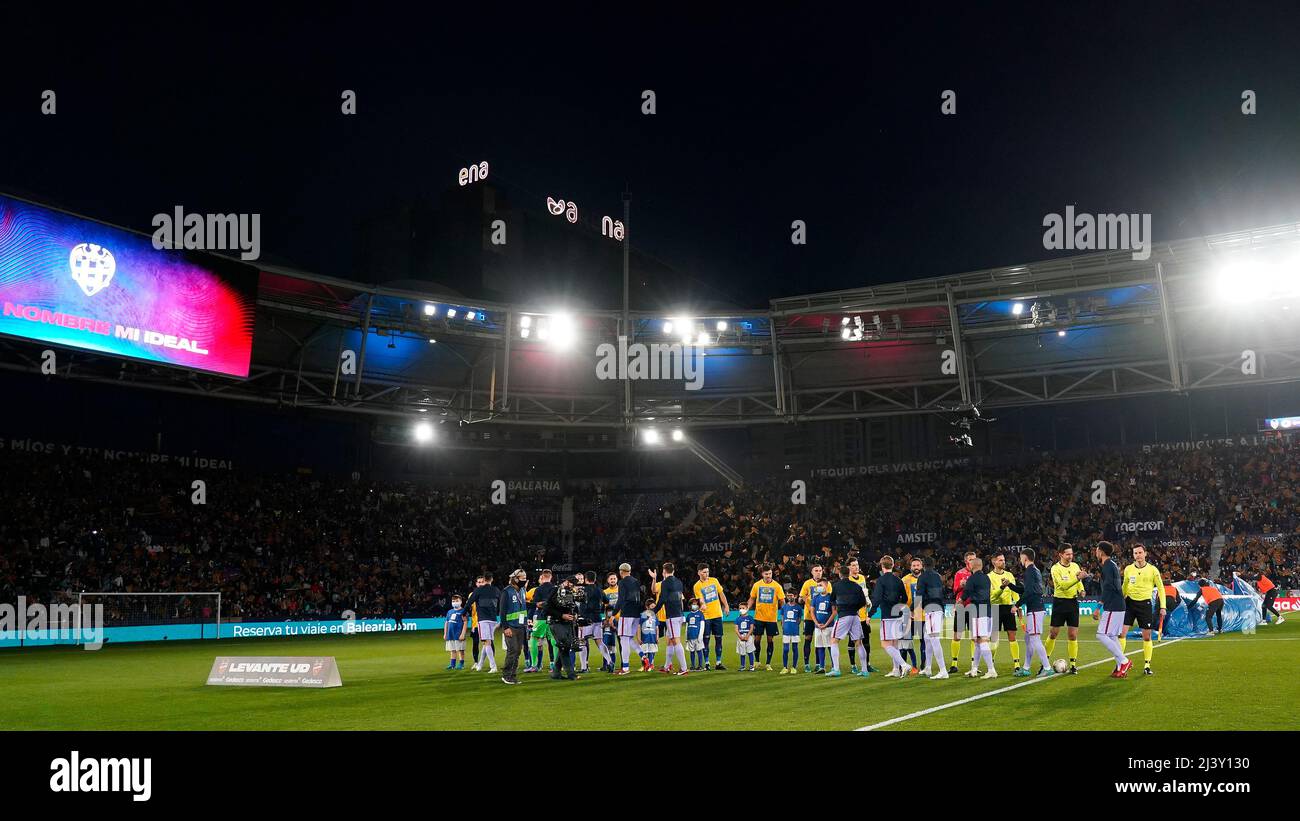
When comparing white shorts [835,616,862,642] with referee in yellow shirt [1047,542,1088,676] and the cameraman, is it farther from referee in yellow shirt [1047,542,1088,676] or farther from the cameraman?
the cameraman

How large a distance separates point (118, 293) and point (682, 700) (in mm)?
22577

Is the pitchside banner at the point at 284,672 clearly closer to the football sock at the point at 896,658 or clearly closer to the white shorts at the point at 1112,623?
the football sock at the point at 896,658

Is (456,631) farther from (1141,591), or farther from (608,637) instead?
(1141,591)

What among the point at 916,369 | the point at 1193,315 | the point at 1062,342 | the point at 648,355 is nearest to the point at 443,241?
the point at 648,355

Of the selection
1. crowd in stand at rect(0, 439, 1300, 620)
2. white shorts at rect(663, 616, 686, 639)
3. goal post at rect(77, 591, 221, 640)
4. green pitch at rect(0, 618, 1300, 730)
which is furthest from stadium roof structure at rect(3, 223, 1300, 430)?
white shorts at rect(663, 616, 686, 639)

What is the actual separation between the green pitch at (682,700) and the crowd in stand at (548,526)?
16.1m

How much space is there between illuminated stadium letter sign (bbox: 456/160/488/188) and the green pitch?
4186 centimetres

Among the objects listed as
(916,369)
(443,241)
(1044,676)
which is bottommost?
(1044,676)

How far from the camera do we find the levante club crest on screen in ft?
89.4

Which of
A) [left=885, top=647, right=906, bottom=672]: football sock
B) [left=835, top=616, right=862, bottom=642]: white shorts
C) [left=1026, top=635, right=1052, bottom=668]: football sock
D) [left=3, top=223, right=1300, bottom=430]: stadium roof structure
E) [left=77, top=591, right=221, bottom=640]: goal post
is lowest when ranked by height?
[left=77, top=591, right=221, bottom=640]: goal post

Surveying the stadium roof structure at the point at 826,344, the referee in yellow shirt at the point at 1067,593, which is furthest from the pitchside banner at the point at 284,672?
the stadium roof structure at the point at 826,344

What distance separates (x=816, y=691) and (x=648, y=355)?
2558 centimetres
